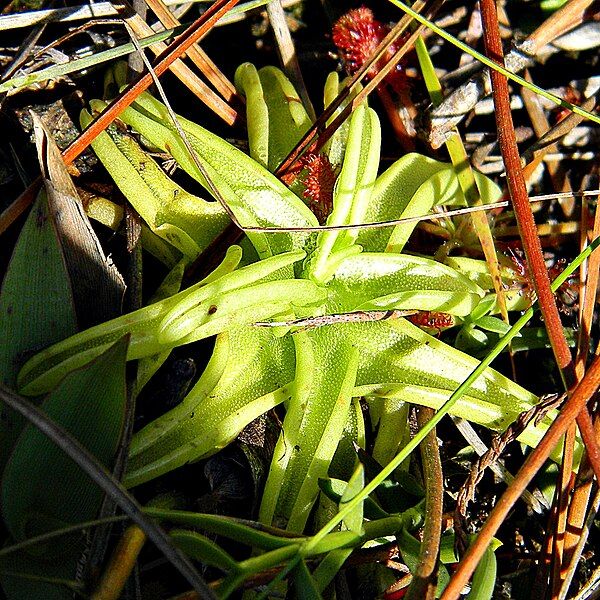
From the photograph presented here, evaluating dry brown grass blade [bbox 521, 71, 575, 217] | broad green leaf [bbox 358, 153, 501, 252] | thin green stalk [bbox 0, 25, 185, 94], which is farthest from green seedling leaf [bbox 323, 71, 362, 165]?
dry brown grass blade [bbox 521, 71, 575, 217]

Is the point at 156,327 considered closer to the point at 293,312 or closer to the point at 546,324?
the point at 293,312

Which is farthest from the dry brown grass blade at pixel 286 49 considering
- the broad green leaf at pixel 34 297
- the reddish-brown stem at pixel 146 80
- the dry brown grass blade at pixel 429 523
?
the dry brown grass blade at pixel 429 523

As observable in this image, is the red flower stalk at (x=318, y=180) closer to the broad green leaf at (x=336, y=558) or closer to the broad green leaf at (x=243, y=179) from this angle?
the broad green leaf at (x=243, y=179)

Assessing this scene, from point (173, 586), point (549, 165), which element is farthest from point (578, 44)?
point (173, 586)

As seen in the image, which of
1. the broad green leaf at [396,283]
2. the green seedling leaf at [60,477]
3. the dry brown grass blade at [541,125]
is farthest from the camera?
the dry brown grass blade at [541,125]

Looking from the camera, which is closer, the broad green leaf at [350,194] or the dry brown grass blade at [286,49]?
the broad green leaf at [350,194]

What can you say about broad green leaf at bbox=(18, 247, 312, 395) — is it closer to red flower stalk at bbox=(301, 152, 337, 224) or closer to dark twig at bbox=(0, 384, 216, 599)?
dark twig at bbox=(0, 384, 216, 599)

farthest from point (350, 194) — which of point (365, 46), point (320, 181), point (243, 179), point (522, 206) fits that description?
point (365, 46)

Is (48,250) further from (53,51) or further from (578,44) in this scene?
(578,44)
